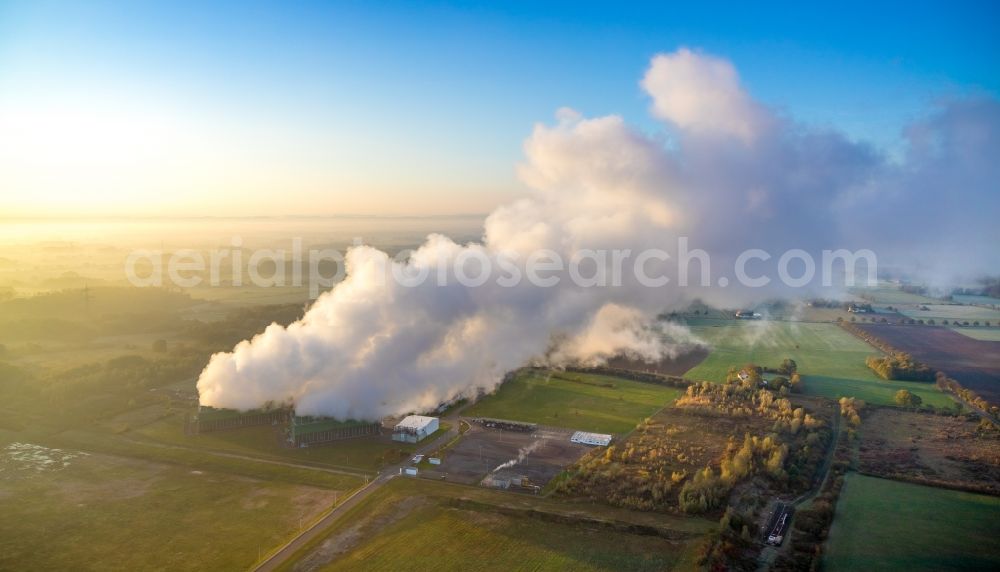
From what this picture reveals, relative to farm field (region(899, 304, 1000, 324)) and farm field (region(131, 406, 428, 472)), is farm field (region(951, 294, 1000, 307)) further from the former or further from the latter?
farm field (region(131, 406, 428, 472))

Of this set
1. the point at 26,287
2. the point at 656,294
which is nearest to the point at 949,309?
the point at 656,294

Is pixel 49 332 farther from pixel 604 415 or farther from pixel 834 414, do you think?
pixel 834 414

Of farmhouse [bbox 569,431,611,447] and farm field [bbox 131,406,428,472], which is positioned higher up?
farmhouse [bbox 569,431,611,447]

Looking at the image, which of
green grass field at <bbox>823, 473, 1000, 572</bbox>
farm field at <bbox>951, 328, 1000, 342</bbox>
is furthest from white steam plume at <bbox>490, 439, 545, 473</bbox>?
farm field at <bbox>951, 328, 1000, 342</bbox>

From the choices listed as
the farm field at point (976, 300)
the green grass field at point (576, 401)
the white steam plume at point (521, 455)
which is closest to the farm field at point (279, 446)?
the white steam plume at point (521, 455)

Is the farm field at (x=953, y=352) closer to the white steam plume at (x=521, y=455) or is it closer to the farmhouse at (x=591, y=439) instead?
the farmhouse at (x=591, y=439)

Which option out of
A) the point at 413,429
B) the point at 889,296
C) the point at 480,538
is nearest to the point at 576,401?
the point at 413,429

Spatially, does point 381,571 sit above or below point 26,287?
below
